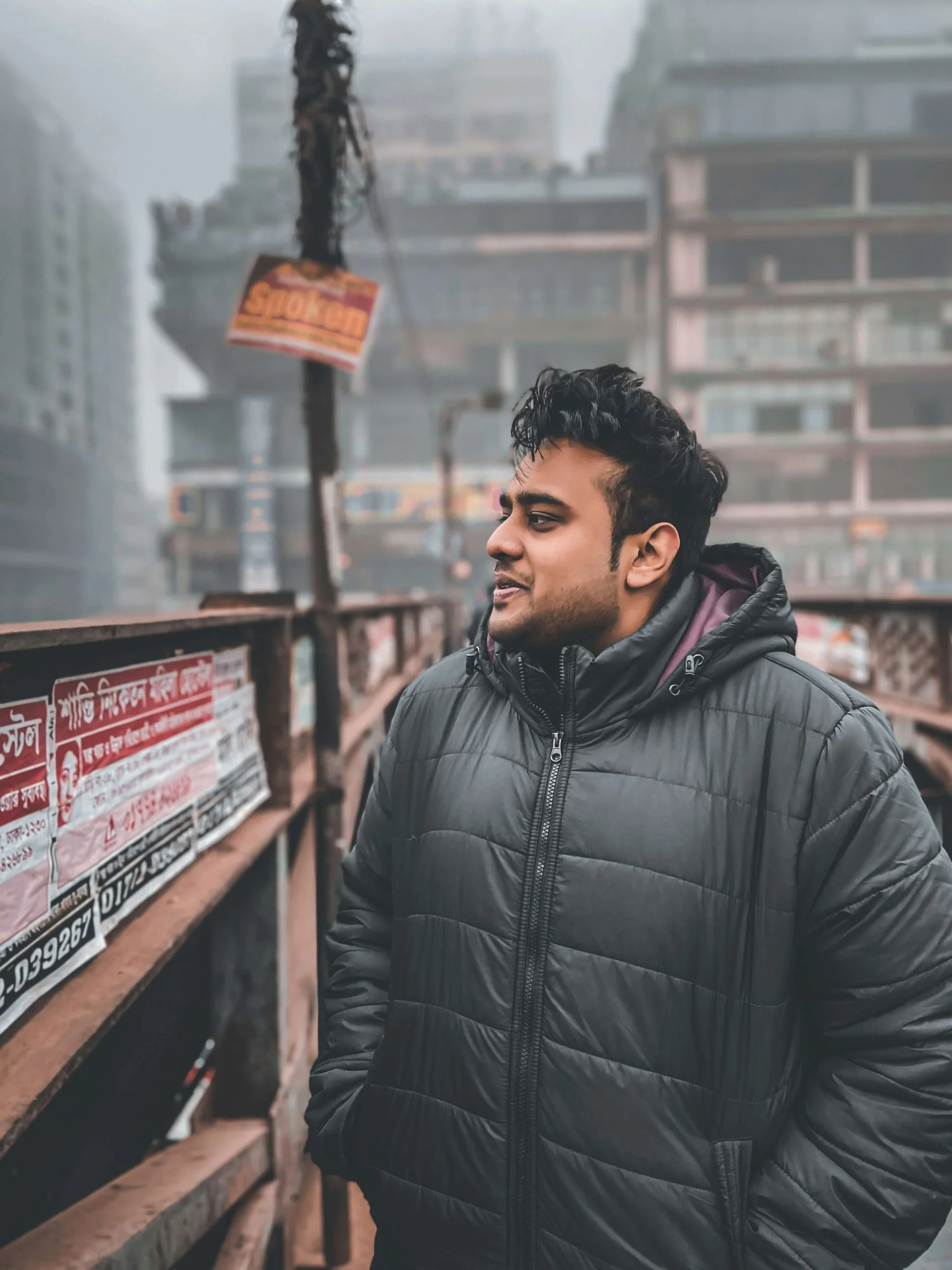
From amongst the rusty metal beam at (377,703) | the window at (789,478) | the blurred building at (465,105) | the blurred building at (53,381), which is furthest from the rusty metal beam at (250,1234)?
the blurred building at (465,105)

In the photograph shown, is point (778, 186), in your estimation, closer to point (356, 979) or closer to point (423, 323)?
point (423, 323)

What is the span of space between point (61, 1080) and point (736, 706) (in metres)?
1.47

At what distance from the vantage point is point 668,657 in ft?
5.61

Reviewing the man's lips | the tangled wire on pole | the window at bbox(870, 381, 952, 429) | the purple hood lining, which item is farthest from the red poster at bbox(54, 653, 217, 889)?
the window at bbox(870, 381, 952, 429)

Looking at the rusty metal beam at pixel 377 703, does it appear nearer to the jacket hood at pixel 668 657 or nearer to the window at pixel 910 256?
the jacket hood at pixel 668 657

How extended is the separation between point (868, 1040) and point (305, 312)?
186 inches

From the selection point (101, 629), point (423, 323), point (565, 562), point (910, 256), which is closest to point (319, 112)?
point (101, 629)

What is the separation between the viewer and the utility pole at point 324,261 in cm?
492

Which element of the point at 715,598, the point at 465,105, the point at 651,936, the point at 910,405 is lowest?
the point at 651,936

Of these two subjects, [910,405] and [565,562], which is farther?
[910,405]

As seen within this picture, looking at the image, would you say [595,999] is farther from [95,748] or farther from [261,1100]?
[261,1100]

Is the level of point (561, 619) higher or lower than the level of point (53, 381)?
lower

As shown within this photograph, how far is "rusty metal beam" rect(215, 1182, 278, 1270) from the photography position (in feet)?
9.29

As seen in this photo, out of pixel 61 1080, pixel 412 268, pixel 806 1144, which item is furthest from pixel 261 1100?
pixel 412 268
